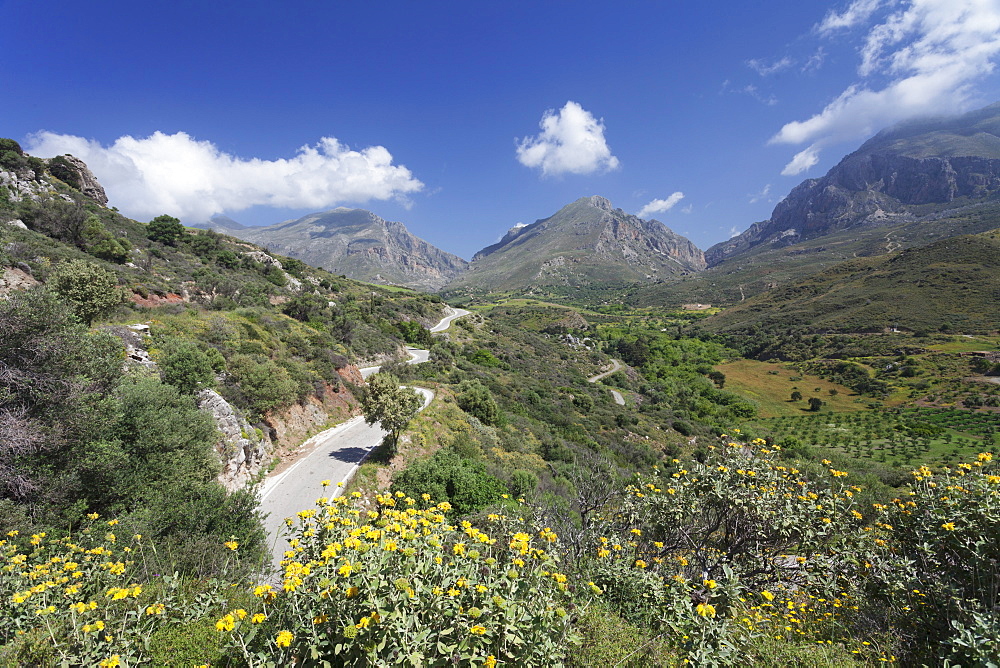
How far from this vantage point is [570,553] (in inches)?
214

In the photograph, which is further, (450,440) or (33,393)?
(450,440)

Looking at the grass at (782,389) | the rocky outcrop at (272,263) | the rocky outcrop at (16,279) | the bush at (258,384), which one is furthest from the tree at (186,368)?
the grass at (782,389)

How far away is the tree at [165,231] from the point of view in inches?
1634

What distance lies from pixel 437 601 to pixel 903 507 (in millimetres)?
5739

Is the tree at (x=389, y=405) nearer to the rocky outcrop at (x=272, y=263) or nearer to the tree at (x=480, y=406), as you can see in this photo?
the tree at (x=480, y=406)

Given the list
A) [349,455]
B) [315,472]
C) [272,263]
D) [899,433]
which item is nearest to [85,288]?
[315,472]

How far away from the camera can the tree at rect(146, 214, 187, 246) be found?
41.5 m

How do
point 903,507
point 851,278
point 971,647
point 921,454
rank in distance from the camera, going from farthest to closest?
point 851,278
point 921,454
point 903,507
point 971,647

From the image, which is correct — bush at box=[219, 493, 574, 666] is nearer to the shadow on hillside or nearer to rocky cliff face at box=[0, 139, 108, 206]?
the shadow on hillside

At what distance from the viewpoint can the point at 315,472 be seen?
1230cm

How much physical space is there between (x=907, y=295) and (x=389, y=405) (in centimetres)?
12103

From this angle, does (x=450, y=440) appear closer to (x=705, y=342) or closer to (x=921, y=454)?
(x=921, y=454)

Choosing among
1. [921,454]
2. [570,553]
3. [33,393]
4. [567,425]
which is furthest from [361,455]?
[921,454]

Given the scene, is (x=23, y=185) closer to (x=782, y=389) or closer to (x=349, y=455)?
(x=349, y=455)
